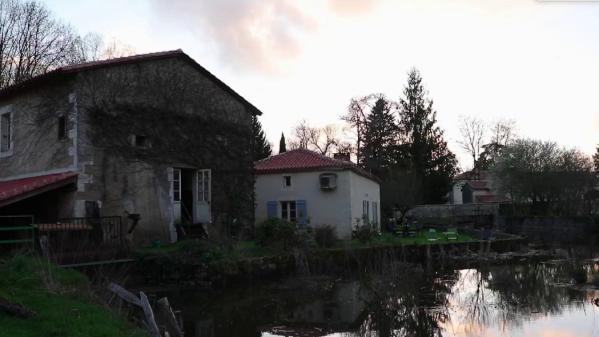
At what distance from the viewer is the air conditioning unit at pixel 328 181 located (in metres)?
25.2

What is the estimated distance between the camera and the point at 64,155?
52.9ft

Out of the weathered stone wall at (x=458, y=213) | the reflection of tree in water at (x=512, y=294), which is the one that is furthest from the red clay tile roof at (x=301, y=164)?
the weathered stone wall at (x=458, y=213)

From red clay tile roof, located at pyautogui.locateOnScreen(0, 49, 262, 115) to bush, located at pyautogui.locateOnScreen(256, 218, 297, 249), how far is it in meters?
6.29

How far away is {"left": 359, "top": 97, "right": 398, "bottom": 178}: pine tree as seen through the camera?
4400 cm

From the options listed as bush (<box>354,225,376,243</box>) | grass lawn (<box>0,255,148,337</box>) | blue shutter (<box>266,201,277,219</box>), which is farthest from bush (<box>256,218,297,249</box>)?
blue shutter (<box>266,201,277,219</box>)

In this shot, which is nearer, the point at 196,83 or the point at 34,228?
the point at 34,228

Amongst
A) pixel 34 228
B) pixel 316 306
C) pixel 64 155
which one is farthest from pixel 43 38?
pixel 316 306

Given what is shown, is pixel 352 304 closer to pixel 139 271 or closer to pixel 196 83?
pixel 139 271

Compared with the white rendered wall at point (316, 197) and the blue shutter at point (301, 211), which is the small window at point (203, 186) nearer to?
the blue shutter at point (301, 211)

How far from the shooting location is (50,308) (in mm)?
7285

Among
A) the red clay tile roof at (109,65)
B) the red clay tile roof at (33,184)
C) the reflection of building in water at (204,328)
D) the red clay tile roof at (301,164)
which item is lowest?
the reflection of building in water at (204,328)

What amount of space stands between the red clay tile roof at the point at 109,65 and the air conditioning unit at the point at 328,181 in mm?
5832

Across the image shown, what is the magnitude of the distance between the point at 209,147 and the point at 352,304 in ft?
30.7

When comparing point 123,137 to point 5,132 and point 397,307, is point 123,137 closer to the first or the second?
point 5,132
